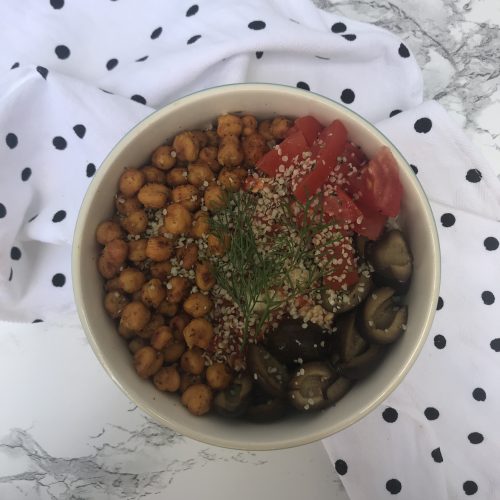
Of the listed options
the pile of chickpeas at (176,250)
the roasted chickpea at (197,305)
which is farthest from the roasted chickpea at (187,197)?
the roasted chickpea at (197,305)

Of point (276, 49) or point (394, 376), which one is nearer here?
point (394, 376)

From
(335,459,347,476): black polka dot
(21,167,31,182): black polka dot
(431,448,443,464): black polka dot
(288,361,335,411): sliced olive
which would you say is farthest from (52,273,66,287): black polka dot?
(431,448,443,464): black polka dot

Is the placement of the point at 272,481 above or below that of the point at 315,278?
below

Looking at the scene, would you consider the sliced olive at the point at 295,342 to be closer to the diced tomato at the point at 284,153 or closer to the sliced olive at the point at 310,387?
the sliced olive at the point at 310,387

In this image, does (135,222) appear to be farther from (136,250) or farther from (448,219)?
(448,219)

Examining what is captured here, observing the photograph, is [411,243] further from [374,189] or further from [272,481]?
[272,481]

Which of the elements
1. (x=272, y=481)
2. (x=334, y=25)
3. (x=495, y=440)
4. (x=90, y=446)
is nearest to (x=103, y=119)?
(x=334, y=25)

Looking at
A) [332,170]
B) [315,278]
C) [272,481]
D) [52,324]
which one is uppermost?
[332,170]
